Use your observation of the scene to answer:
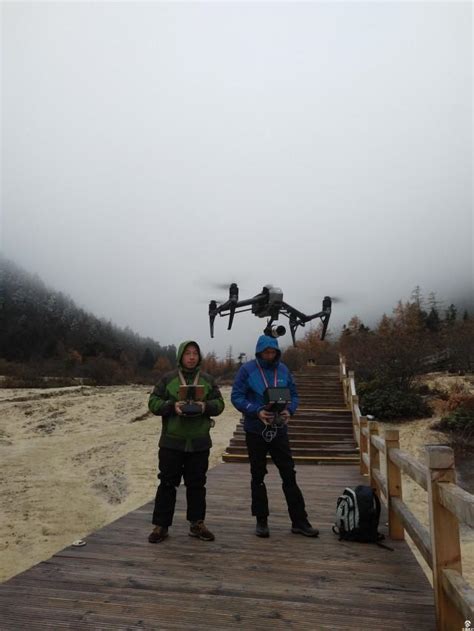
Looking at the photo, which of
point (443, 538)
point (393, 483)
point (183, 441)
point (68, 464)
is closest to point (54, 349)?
point (68, 464)

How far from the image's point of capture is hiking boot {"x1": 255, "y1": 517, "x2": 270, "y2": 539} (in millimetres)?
4352

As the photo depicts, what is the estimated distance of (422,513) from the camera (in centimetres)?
816

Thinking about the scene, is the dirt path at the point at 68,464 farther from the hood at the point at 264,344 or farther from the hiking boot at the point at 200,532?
the hood at the point at 264,344

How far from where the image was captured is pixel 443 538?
2490mm

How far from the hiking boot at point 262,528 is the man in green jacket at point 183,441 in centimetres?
46

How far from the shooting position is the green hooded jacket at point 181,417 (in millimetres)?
4129

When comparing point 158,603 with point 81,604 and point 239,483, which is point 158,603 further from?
point 239,483

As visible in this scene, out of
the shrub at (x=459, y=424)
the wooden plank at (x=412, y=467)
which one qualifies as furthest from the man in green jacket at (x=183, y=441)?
the shrub at (x=459, y=424)

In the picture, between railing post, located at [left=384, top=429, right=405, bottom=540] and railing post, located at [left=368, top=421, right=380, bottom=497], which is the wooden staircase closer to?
railing post, located at [left=368, top=421, right=380, bottom=497]

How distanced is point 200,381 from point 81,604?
200 centimetres

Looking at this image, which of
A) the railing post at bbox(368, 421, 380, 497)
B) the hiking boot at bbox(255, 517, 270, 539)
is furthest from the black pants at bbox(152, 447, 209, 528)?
the railing post at bbox(368, 421, 380, 497)

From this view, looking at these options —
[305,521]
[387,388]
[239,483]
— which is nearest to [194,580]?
[305,521]

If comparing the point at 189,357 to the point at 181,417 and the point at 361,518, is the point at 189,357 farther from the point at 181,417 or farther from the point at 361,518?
the point at 361,518

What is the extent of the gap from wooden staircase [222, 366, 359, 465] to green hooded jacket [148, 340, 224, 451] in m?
6.18
